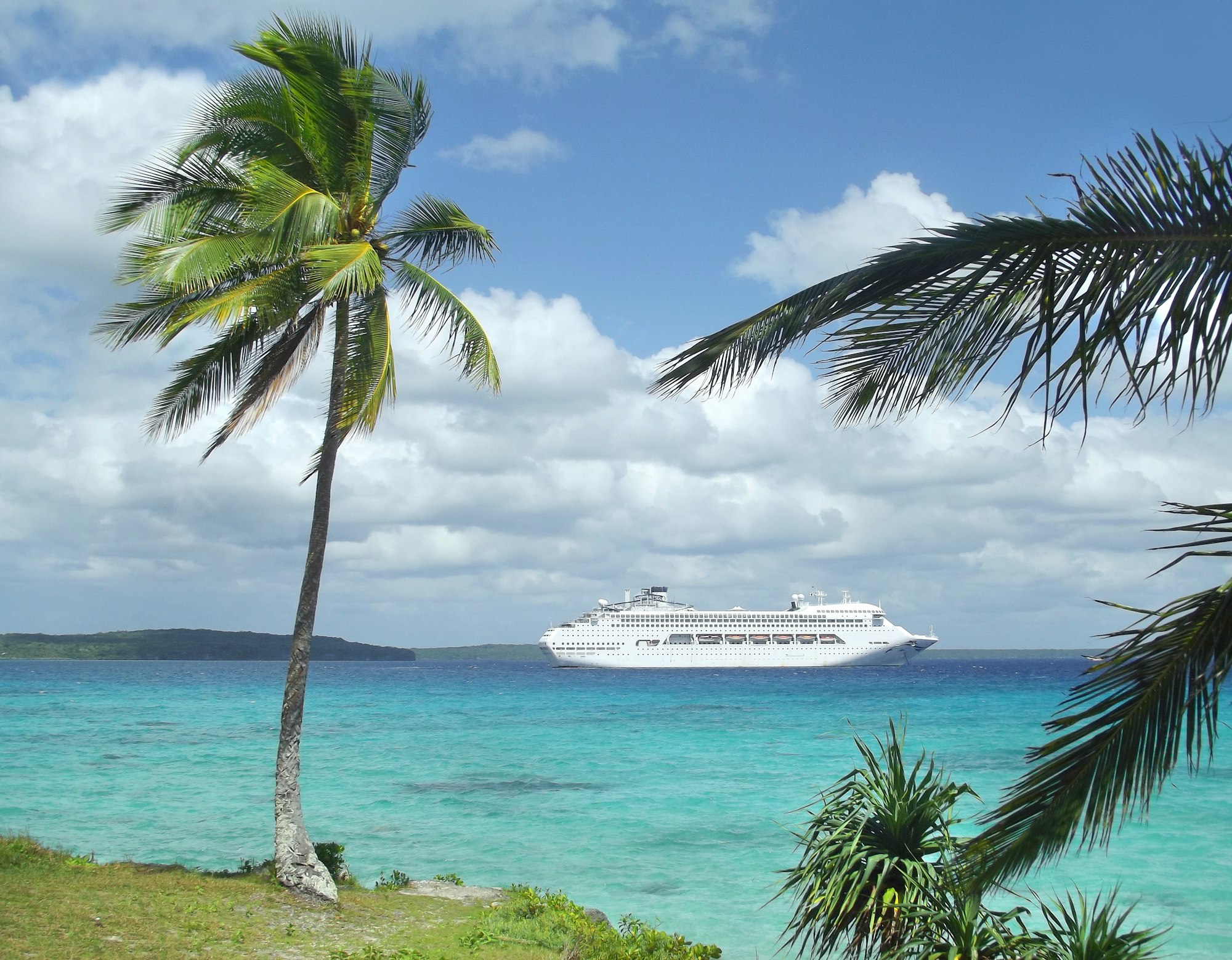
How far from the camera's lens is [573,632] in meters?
87.8

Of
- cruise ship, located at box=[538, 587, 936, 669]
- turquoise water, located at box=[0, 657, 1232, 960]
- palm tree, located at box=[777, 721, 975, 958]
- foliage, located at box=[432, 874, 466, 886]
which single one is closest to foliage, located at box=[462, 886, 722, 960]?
foliage, located at box=[432, 874, 466, 886]

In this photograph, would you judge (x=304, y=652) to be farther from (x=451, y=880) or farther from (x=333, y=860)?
(x=451, y=880)

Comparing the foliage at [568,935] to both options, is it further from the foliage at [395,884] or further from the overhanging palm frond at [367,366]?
the overhanging palm frond at [367,366]

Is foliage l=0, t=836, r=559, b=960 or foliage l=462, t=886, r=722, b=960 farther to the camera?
A: foliage l=462, t=886, r=722, b=960

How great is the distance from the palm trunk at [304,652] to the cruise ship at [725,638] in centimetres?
7926

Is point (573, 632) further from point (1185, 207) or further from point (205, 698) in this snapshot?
point (1185, 207)

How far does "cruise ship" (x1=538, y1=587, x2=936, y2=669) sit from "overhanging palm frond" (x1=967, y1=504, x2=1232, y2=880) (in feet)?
279

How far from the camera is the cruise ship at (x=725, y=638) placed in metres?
86.4

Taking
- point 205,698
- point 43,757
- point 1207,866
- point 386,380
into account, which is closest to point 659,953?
point 386,380

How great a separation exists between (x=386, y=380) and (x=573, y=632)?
81.1 m

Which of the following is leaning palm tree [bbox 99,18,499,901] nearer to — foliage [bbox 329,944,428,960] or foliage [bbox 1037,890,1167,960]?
foliage [bbox 329,944,428,960]

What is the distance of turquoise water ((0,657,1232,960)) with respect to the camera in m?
12.6

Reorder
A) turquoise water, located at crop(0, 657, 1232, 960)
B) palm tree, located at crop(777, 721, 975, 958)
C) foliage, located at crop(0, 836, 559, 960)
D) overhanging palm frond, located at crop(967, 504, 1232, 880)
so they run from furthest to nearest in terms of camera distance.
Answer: turquoise water, located at crop(0, 657, 1232, 960), foliage, located at crop(0, 836, 559, 960), palm tree, located at crop(777, 721, 975, 958), overhanging palm frond, located at crop(967, 504, 1232, 880)

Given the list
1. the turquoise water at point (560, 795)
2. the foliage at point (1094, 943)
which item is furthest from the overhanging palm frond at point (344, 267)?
the turquoise water at point (560, 795)
